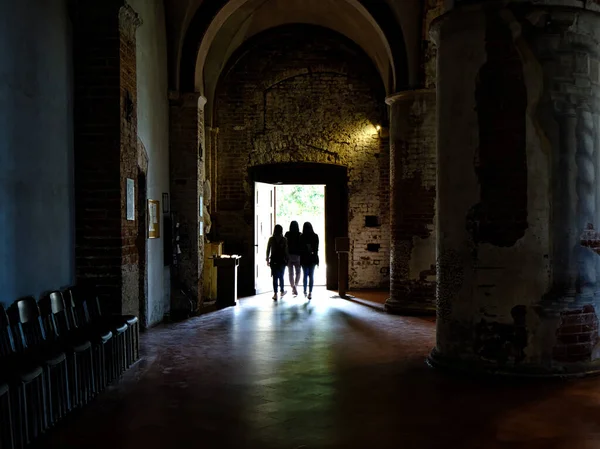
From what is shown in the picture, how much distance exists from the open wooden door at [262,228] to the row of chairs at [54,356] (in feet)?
21.5

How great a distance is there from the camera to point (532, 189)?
5.40 meters

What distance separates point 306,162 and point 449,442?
911 cm

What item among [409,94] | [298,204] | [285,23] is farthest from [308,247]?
[298,204]

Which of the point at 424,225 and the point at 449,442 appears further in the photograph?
the point at 424,225

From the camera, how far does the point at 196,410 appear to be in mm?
4508

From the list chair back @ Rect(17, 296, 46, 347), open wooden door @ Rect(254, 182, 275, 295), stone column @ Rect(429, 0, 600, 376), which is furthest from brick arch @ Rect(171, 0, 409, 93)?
chair back @ Rect(17, 296, 46, 347)

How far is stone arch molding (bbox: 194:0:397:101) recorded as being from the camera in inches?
444

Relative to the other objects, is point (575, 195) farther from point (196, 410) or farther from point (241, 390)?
point (196, 410)

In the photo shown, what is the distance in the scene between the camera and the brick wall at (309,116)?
40.8 ft

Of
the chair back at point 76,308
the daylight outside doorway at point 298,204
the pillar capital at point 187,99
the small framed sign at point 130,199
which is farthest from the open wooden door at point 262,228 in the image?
the daylight outside doorway at point 298,204

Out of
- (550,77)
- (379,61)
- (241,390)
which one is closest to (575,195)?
(550,77)

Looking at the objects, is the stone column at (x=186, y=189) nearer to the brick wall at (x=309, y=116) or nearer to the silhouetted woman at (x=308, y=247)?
the silhouetted woman at (x=308, y=247)

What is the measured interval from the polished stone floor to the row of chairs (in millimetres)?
137

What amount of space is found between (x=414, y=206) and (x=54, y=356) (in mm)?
6481
